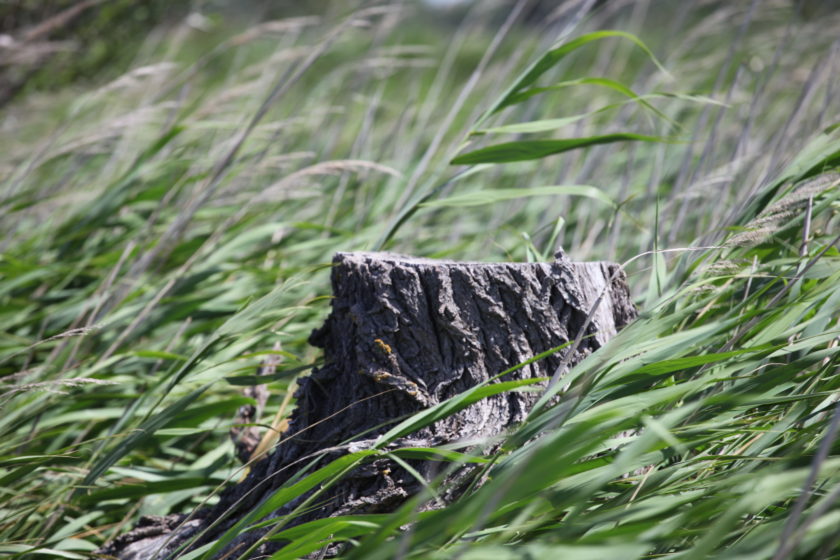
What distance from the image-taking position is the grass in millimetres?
731

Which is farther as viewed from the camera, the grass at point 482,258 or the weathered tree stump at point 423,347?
the weathered tree stump at point 423,347

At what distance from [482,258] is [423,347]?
0.89m

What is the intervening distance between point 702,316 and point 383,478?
0.68m

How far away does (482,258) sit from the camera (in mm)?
1930

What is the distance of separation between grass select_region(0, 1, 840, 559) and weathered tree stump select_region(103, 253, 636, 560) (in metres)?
0.10

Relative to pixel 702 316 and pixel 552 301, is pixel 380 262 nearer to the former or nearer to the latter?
pixel 552 301

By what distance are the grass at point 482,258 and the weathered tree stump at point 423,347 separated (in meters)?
0.10

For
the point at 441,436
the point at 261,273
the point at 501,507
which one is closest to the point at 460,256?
the point at 261,273

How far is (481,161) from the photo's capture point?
4.45 feet

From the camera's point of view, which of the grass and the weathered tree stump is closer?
the grass

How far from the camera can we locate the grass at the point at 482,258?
731 millimetres

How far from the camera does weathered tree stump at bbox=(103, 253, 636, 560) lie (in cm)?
104

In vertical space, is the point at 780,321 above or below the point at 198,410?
above

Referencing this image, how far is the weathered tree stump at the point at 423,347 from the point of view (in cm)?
104
